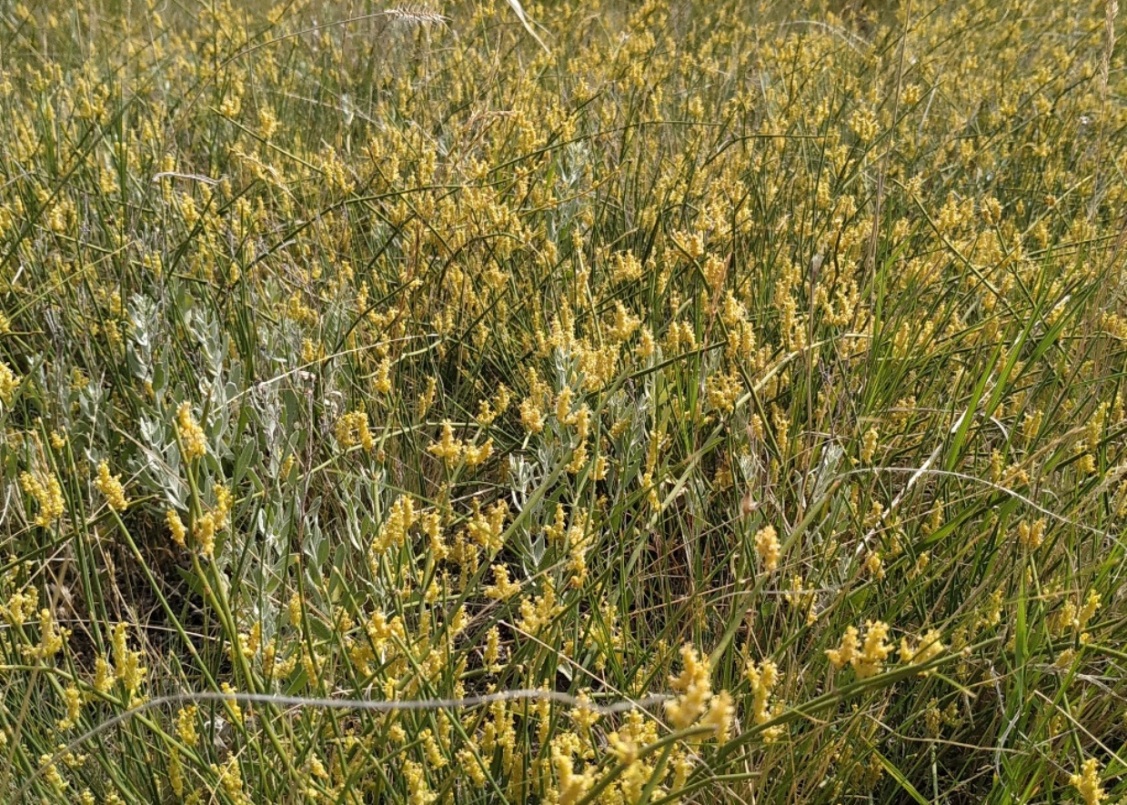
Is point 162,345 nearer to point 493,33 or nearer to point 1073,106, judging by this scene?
point 493,33

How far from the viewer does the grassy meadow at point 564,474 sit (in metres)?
1.09

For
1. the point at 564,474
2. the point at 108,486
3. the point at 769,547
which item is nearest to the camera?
the point at 769,547

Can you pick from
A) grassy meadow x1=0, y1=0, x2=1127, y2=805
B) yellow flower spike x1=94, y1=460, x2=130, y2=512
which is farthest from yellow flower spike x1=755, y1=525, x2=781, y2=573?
yellow flower spike x1=94, y1=460, x2=130, y2=512

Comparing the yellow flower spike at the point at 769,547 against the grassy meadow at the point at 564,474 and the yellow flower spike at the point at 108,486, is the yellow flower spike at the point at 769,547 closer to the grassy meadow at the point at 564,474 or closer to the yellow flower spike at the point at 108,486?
the grassy meadow at the point at 564,474

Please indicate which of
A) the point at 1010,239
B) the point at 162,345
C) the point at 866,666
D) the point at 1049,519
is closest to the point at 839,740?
the point at 866,666

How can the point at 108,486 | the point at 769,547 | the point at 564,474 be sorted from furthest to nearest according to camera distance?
the point at 564,474 < the point at 108,486 < the point at 769,547

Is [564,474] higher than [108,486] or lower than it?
lower

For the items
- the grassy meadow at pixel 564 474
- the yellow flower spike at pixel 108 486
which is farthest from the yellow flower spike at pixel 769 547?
the yellow flower spike at pixel 108 486

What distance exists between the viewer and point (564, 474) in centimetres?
149

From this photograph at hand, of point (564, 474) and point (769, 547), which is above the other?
point (769, 547)

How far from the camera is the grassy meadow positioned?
42.8 inches

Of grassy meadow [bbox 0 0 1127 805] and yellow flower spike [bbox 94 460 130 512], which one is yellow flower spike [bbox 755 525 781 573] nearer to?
grassy meadow [bbox 0 0 1127 805]

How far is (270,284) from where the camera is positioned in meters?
Result: 2.06

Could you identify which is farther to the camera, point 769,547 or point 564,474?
point 564,474
